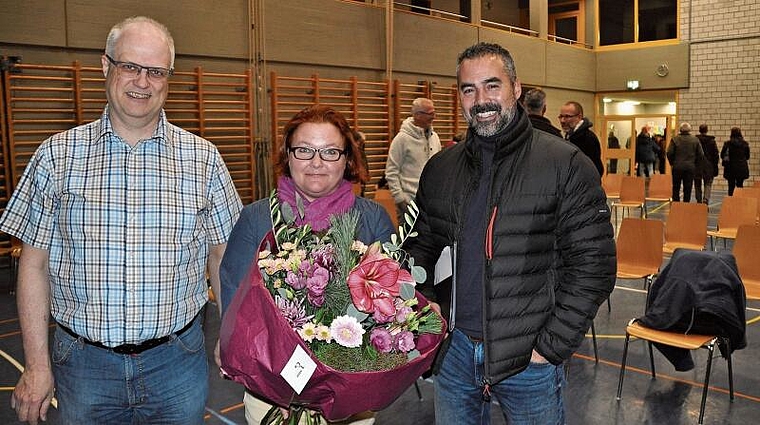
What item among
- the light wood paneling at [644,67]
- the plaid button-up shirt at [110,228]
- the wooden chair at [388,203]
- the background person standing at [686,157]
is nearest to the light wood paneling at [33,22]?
the wooden chair at [388,203]

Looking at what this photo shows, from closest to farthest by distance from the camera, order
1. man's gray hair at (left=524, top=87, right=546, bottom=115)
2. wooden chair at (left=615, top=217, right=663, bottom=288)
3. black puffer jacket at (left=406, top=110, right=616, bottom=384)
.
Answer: black puffer jacket at (left=406, top=110, right=616, bottom=384) < man's gray hair at (left=524, top=87, right=546, bottom=115) < wooden chair at (left=615, top=217, right=663, bottom=288)

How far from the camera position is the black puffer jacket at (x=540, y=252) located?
1.89 m

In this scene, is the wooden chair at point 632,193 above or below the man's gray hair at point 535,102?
below

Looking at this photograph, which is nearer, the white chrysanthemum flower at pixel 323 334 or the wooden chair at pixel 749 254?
the white chrysanthemum flower at pixel 323 334

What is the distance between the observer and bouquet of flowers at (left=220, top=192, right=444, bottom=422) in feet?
4.27

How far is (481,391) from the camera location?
204 centimetres

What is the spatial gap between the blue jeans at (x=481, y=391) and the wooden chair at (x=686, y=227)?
4.58 m

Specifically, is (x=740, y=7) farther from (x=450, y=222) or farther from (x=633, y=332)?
(x=450, y=222)

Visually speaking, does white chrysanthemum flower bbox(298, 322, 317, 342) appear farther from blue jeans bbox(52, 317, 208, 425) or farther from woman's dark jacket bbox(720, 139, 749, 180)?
woman's dark jacket bbox(720, 139, 749, 180)

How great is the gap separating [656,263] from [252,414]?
426cm

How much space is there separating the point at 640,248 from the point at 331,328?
4.56 meters

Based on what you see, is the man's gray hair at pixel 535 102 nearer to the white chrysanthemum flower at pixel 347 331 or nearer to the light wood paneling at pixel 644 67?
the white chrysanthemum flower at pixel 347 331

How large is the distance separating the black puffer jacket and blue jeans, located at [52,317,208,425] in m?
0.93

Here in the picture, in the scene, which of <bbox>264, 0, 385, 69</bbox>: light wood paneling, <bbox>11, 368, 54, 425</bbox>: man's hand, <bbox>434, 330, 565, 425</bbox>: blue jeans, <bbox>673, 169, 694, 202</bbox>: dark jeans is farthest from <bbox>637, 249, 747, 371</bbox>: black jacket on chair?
<bbox>673, 169, 694, 202</bbox>: dark jeans
